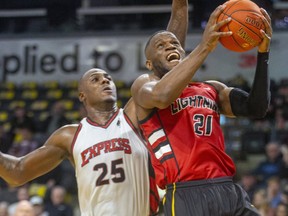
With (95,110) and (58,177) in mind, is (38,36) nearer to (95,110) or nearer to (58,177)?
(58,177)

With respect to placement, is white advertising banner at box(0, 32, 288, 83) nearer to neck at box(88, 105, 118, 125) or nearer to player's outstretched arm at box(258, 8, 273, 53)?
neck at box(88, 105, 118, 125)

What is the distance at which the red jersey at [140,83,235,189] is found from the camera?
418 centimetres

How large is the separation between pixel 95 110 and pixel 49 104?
34.7 feet

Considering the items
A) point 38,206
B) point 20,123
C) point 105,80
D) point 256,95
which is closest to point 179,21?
point 105,80

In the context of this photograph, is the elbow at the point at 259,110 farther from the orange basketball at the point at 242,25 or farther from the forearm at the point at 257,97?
the orange basketball at the point at 242,25

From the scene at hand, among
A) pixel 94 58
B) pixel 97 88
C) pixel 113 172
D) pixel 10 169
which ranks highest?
pixel 97 88

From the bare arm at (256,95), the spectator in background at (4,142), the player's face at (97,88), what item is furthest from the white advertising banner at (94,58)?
the bare arm at (256,95)

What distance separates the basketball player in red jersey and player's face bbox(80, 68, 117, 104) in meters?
0.93

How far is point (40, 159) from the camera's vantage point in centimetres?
538

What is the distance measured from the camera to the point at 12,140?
13.1 metres

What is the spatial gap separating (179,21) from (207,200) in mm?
1672

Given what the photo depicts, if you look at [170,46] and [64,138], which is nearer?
[170,46]

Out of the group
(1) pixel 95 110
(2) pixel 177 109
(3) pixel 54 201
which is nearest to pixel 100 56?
(3) pixel 54 201

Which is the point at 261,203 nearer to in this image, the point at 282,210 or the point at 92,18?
the point at 282,210
